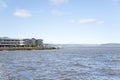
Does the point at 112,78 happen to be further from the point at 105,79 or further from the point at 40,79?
the point at 40,79

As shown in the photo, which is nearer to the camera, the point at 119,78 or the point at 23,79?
the point at 23,79

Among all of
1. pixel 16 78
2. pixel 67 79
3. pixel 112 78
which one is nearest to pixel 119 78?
pixel 112 78

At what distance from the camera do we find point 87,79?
3962 cm

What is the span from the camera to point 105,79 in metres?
39.9

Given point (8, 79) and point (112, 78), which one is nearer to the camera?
point (8, 79)

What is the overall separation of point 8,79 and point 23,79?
6.63 ft

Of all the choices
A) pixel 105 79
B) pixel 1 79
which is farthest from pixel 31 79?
pixel 105 79

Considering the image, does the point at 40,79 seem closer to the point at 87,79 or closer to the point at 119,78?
the point at 87,79

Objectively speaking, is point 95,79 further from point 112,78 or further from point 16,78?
point 16,78

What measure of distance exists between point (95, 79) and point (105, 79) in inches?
57.2

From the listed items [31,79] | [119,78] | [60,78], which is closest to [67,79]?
[60,78]

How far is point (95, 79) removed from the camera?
39.7 metres

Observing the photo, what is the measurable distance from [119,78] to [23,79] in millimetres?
13625

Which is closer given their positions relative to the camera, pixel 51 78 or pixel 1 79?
pixel 1 79
